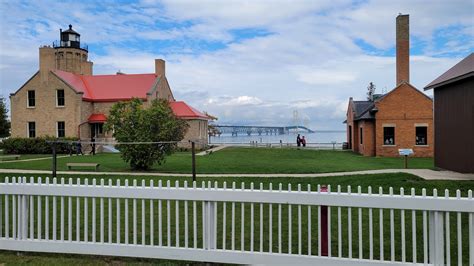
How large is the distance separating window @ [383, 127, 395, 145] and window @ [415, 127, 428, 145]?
5.35ft

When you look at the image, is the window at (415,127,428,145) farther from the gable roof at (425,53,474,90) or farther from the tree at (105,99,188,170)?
the tree at (105,99,188,170)

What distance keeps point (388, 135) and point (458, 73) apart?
15943 millimetres

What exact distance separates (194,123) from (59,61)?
23530 mm

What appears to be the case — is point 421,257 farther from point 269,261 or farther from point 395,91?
point 395,91

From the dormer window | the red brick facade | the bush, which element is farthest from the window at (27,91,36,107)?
the red brick facade

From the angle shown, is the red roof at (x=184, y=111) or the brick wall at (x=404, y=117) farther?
A: the red roof at (x=184, y=111)

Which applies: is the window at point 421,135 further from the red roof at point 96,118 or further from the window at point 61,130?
the window at point 61,130

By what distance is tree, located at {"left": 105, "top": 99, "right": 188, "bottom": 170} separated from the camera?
17.8 meters

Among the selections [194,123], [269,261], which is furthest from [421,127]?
[269,261]

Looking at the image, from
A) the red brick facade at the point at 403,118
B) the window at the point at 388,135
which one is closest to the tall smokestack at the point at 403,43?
the red brick facade at the point at 403,118

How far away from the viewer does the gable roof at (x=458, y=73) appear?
47.9 feet

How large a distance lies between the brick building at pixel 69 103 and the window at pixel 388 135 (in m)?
14.6

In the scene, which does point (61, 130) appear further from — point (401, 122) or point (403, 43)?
point (403, 43)

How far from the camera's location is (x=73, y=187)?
5.66 m
